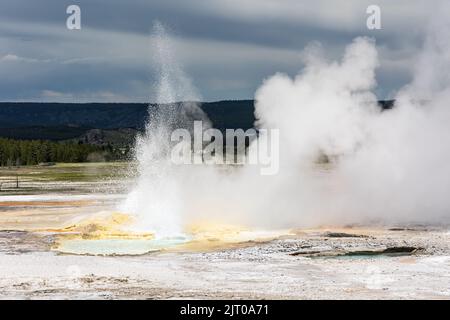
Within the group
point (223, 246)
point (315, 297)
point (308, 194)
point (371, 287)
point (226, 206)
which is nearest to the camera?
point (315, 297)

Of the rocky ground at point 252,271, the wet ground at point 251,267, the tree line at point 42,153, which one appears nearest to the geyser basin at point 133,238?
the wet ground at point 251,267

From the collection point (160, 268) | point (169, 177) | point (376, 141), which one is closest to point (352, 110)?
point (376, 141)

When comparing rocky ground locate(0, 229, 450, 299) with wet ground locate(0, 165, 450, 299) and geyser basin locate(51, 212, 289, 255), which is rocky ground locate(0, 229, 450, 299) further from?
geyser basin locate(51, 212, 289, 255)

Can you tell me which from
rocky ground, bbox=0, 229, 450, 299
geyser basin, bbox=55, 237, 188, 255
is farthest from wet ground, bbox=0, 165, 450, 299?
geyser basin, bbox=55, 237, 188, 255

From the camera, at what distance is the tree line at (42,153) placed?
82250 millimetres

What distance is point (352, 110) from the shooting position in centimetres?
2677

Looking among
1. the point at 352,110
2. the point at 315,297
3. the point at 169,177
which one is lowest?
the point at 315,297

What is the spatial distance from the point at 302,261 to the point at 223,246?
311 cm

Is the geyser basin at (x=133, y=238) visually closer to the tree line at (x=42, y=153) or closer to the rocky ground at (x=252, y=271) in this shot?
the rocky ground at (x=252, y=271)

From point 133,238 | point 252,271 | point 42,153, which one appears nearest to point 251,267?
point 252,271

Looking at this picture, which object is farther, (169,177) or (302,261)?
(169,177)

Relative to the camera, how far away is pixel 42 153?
8725cm

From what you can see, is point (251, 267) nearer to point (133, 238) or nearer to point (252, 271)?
point (252, 271)

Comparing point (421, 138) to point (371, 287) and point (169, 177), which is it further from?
point (371, 287)
